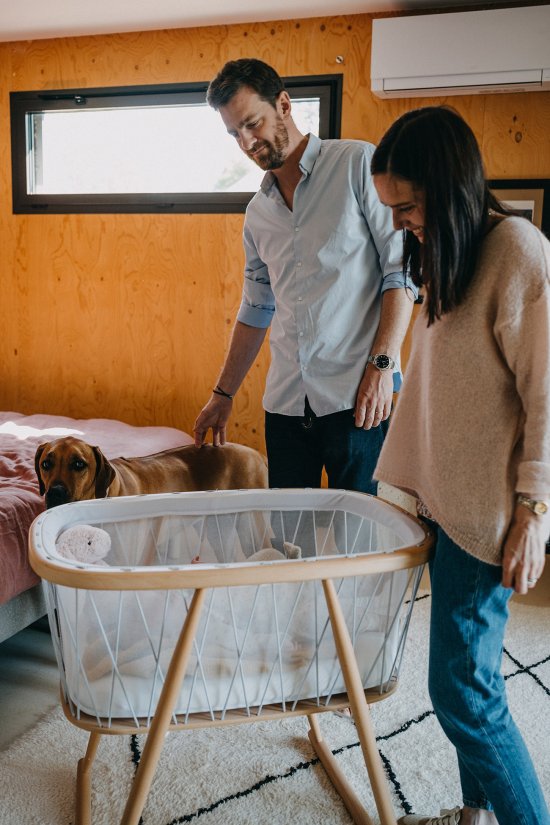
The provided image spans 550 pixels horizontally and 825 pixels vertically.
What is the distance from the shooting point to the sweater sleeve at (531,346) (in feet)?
2.99

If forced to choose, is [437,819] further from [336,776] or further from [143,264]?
[143,264]

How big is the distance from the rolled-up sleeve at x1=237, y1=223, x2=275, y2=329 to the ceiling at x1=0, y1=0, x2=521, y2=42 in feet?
5.27

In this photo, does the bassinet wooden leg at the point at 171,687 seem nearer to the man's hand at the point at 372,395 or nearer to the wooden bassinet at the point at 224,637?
the wooden bassinet at the point at 224,637

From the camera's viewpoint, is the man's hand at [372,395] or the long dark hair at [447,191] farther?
the man's hand at [372,395]

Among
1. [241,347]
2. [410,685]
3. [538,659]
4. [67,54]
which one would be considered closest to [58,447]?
[241,347]

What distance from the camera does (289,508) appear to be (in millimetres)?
1490


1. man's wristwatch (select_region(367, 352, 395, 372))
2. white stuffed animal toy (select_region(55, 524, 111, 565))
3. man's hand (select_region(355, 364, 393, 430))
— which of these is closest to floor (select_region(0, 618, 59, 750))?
white stuffed animal toy (select_region(55, 524, 111, 565))

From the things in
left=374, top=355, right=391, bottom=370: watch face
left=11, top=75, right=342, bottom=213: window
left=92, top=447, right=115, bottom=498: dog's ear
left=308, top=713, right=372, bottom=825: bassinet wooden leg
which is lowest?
left=308, top=713, right=372, bottom=825: bassinet wooden leg

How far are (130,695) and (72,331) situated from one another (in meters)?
2.71

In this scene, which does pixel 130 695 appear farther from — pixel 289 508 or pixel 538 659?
pixel 538 659

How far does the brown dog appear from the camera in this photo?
1.96 meters

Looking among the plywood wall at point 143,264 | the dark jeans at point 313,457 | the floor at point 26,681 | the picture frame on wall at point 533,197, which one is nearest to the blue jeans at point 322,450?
the dark jeans at point 313,457

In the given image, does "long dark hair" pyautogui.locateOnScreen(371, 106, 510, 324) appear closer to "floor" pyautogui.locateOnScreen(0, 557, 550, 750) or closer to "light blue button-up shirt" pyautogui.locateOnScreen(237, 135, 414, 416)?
"light blue button-up shirt" pyautogui.locateOnScreen(237, 135, 414, 416)

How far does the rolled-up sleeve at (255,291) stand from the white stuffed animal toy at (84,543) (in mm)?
803
